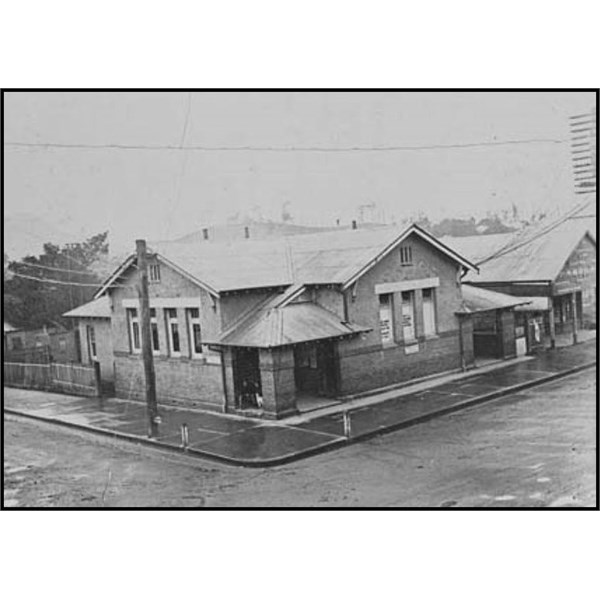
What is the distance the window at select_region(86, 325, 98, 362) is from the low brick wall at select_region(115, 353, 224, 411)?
0.48 m

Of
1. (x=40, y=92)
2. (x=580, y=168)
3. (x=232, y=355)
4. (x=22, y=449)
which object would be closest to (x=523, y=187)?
(x=580, y=168)

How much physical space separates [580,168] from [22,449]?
225 inches

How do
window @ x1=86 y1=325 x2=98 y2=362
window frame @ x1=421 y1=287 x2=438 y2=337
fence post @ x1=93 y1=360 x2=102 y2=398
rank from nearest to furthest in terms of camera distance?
1. window @ x1=86 y1=325 x2=98 y2=362
2. fence post @ x1=93 y1=360 x2=102 y2=398
3. window frame @ x1=421 y1=287 x2=438 y2=337

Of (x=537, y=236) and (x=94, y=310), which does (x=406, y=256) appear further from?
(x=94, y=310)

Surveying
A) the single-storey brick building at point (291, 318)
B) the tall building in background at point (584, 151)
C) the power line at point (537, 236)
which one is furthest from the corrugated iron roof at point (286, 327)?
the tall building in background at point (584, 151)

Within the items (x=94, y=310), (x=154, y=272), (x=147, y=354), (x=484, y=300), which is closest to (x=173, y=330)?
(x=147, y=354)

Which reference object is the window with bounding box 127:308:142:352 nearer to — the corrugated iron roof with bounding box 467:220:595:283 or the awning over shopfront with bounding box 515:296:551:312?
the corrugated iron roof with bounding box 467:220:595:283

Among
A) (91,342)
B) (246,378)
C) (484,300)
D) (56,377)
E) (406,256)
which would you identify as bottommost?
(246,378)

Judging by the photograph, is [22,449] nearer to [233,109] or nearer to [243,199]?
[243,199]

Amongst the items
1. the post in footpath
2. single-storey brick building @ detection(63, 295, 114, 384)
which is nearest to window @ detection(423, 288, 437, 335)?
the post in footpath

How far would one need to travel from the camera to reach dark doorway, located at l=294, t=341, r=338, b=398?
9.93 meters

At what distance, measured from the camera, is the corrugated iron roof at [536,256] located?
8.68 meters

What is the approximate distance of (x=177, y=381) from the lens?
9.27 m

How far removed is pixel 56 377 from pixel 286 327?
2.40 metres
